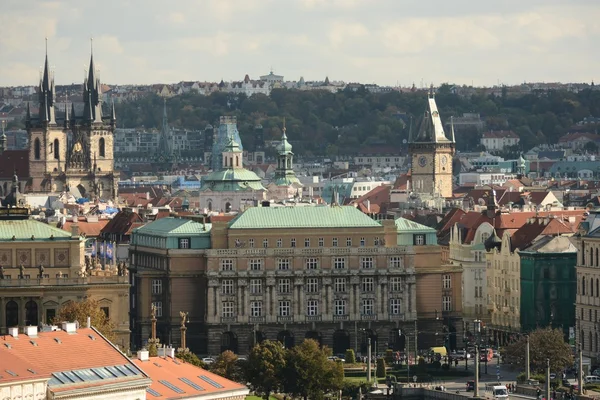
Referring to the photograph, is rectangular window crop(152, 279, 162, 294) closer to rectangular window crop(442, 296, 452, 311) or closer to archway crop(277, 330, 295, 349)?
archway crop(277, 330, 295, 349)

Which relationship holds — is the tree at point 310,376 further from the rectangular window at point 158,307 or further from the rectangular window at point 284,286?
the rectangular window at point 284,286

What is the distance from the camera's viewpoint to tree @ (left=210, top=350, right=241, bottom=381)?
326 feet

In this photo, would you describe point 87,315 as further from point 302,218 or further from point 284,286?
point 302,218

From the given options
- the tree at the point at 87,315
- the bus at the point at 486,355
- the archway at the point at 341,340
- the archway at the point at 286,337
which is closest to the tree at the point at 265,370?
the tree at the point at 87,315

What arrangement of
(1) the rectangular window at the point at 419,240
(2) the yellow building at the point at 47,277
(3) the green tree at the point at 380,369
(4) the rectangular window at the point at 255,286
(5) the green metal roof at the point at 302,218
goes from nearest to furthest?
(3) the green tree at the point at 380,369 → (2) the yellow building at the point at 47,277 → (4) the rectangular window at the point at 255,286 → (5) the green metal roof at the point at 302,218 → (1) the rectangular window at the point at 419,240

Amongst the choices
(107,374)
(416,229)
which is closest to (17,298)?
(416,229)

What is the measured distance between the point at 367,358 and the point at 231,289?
11645 mm

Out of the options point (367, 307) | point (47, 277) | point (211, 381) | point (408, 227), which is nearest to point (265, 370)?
point (47, 277)

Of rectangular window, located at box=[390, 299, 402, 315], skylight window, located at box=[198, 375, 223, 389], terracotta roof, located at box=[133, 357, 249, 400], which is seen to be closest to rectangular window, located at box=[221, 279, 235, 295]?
rectangular window, located at box=[390, 299, 402, 315]

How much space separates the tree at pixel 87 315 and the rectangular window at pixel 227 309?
14.0m

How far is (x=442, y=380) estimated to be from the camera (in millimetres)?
111250

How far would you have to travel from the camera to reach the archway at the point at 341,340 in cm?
12662

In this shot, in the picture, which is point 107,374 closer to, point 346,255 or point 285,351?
point 285,351

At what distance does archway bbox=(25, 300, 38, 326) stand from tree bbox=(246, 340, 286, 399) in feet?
45.6
